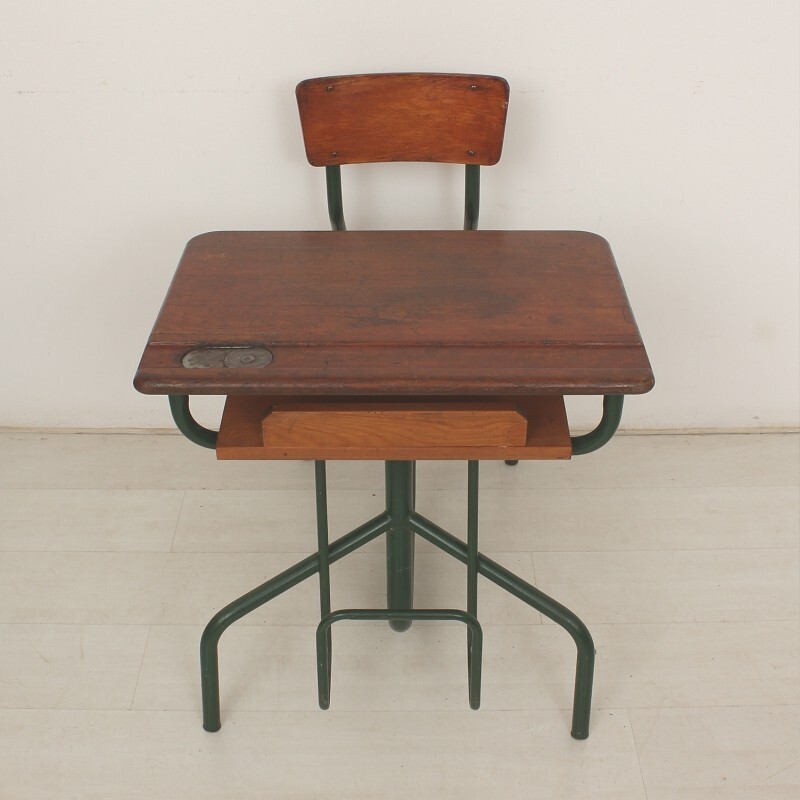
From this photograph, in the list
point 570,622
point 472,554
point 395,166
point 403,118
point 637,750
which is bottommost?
point 637,750

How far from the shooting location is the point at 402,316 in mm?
1581

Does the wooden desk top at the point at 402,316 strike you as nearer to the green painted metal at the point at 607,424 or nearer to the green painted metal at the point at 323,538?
the green painted metal at the point at 607,424

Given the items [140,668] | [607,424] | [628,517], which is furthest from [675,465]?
[140,668]

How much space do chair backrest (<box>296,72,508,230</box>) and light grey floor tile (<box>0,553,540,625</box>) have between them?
2.69ft

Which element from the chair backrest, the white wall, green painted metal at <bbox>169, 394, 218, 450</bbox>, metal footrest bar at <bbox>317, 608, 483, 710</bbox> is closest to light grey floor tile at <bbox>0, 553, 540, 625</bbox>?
metal footrest bar at <bbox>317, 608, 483, 710</bbox>

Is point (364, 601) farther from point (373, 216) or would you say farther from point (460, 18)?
point (460, 18)

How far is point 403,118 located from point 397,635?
98 centimetres

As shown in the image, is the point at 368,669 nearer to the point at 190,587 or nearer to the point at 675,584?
the point at 190,587

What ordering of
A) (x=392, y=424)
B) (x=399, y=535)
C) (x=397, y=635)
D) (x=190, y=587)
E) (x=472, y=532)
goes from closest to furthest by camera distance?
1. (x=392, y=424)
2. (x=472, y=532)
3. (x=399, y=535)
4. (x=397, y=635)
5. (x=190, y=587)

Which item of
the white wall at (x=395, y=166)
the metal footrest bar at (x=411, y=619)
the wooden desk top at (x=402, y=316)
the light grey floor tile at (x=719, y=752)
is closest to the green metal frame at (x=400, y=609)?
the metal footrest bar at (x=411, y=619)

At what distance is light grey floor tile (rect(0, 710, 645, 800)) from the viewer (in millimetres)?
1758

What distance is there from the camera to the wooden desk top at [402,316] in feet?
4.71

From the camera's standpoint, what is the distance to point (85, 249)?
2318mm

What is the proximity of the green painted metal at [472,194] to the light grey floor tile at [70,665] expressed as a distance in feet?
3.32
